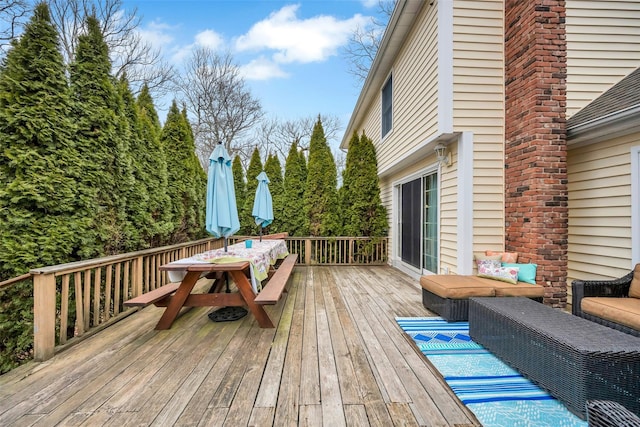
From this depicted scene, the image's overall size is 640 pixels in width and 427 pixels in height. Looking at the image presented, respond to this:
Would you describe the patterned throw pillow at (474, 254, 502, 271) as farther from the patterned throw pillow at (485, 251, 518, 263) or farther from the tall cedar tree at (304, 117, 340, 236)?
the tall cedar tree at (304, 117, 340, 236)

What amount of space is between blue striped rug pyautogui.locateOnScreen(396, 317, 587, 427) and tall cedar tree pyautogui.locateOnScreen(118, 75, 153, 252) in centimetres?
424

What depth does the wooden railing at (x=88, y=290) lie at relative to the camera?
2.52 m

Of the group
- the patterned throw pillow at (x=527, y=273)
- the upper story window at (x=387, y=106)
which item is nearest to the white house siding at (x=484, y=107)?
the patterned throw pillow at (x=527, y=273)

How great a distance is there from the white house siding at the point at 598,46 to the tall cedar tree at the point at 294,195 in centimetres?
631

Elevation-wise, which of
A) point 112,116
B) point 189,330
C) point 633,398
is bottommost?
point 189,330

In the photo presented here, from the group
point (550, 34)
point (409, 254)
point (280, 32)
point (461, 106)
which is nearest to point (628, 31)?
point (550, 34)

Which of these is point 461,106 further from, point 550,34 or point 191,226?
point 191,226

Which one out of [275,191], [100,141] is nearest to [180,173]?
[100,141]

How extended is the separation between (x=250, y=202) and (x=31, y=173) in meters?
5.96

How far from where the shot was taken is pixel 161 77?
41.5 ft

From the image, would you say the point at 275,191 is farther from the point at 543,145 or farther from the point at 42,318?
the point at 543,145

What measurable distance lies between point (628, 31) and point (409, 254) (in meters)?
4.84

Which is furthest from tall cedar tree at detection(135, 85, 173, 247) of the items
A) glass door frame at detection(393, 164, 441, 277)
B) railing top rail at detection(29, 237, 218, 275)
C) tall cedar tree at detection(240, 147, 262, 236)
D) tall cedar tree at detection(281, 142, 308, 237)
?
glass door frame at detection(393, 164, 441, 277)

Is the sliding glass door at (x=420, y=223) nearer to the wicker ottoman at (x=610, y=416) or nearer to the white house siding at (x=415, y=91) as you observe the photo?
the white house siding at (x=415, y=91)
